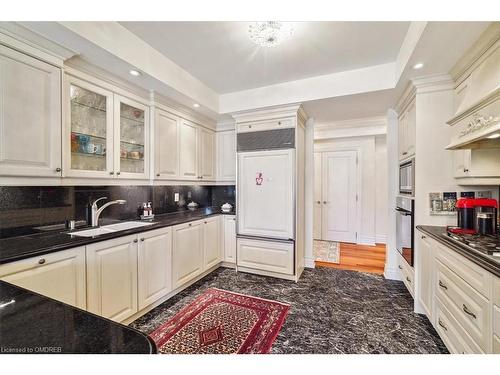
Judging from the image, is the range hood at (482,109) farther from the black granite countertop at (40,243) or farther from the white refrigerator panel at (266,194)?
the black granite countertop at (40,243)

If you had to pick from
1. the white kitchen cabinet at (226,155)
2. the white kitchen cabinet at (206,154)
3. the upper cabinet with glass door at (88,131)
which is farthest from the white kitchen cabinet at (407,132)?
the upper cabinet with glass door at (88,131)

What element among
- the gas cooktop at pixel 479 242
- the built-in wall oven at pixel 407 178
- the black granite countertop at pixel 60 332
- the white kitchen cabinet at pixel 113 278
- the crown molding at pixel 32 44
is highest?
the crown molding at pixel 32 44

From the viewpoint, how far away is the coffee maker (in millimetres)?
1757

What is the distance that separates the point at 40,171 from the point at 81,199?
25.6 inches

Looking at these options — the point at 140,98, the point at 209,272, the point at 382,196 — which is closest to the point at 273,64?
the point at 140,98

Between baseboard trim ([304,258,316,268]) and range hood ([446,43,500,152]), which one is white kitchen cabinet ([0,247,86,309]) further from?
baseboard trim ([304,258,316,268])

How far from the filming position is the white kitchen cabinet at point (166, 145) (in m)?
2.70

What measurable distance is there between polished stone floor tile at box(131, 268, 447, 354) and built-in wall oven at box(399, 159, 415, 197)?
1245 mm

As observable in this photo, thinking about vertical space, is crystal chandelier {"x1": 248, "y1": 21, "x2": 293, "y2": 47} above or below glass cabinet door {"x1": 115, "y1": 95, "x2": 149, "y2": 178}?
above

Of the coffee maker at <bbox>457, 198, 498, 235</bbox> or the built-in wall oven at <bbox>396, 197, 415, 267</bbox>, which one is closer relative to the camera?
the coffee maker at <bbox>457, 198, 498, 235</bbox>

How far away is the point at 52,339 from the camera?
2.04 feet

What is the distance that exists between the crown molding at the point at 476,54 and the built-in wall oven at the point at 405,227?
1264 mm

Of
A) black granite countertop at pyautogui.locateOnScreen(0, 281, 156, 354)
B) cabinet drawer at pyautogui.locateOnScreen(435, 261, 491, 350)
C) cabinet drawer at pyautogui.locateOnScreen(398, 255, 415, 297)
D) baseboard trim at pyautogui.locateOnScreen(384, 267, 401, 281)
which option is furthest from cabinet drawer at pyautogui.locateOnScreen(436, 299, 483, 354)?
black granite countertop at pyautogui.locateOnScreen(0, 281, 156, 354)
